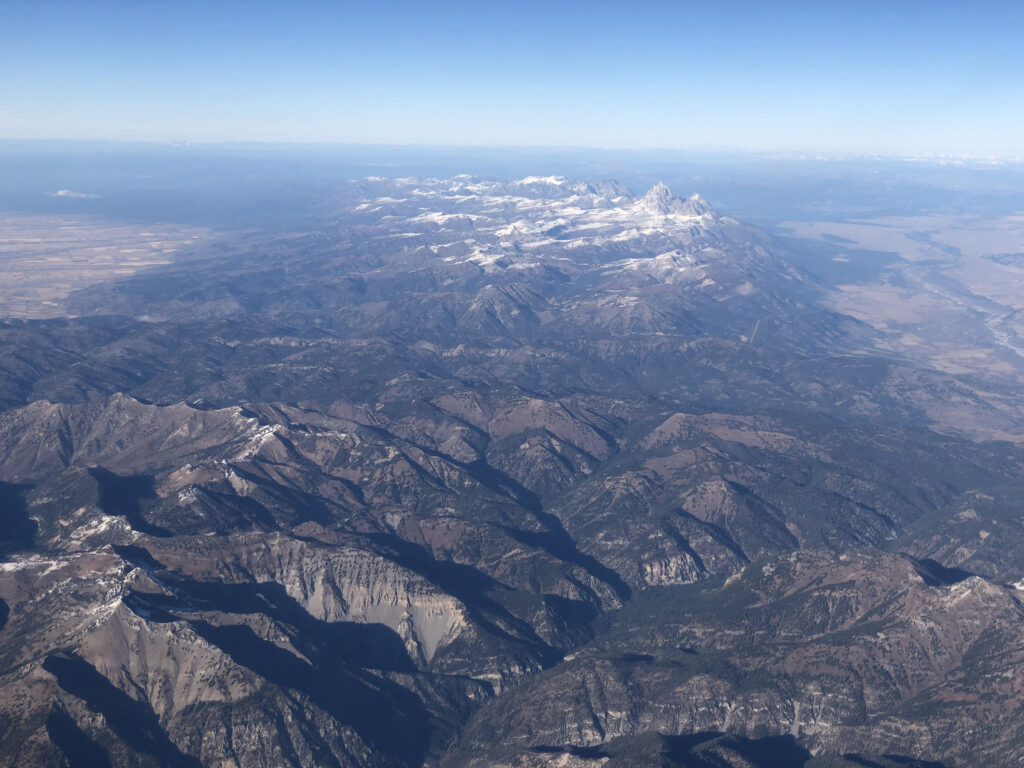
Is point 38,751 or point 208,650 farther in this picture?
point 208,650

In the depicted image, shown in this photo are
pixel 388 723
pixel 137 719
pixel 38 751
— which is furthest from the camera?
pixel 388 723

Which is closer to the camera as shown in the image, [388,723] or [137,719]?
[137,719]

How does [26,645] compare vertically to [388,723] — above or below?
above

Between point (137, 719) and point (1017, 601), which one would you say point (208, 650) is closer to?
point (137, 719)

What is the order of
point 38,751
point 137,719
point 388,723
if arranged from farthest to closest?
point 388,723 < point 137,719 < point 38,751

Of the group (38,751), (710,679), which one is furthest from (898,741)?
(38,751)

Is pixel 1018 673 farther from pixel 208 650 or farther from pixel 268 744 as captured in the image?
pixel 208 650

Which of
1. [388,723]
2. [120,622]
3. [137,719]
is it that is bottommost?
[388,723]

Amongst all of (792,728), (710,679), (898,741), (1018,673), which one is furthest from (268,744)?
(1018,673)

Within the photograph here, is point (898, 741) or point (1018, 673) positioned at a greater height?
point (1018, 673)
